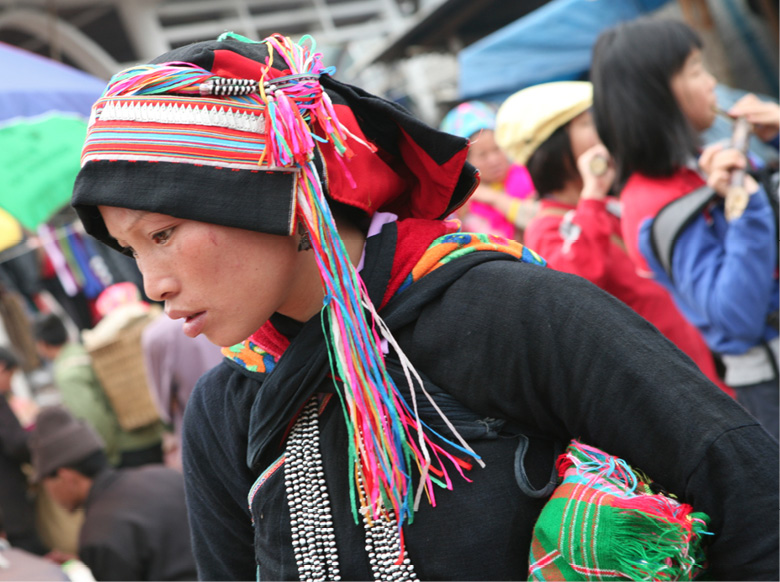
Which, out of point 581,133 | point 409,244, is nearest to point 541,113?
point 581,133

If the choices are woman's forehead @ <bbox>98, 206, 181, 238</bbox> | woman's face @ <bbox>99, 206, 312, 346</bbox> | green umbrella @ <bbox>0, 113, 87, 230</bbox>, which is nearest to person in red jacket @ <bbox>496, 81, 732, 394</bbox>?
woman's face @ <bbox>99, 206, 312, 346</bbox>

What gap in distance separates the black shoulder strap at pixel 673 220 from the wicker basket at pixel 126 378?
4.27 m

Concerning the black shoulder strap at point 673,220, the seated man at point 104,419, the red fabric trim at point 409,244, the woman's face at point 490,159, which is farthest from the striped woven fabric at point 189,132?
the seated man at point 104,419

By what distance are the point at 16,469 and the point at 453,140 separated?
15.5 ft

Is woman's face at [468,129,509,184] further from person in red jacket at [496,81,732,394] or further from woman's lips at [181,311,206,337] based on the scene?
woman's lips at [181,311,206,337]

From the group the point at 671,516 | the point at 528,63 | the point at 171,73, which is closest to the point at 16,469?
the point at 528,63

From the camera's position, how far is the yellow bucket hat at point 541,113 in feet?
10.1

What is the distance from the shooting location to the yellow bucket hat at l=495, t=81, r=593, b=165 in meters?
3.07

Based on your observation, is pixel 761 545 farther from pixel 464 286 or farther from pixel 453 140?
pixel 453 140

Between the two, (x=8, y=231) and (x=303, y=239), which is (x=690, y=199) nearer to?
A: (x=303, y=239)

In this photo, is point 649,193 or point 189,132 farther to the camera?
point 649,193

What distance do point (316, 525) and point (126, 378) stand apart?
15.9 feet

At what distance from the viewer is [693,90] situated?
244 centimetres

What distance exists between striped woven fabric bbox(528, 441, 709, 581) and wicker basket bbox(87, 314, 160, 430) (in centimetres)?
498
